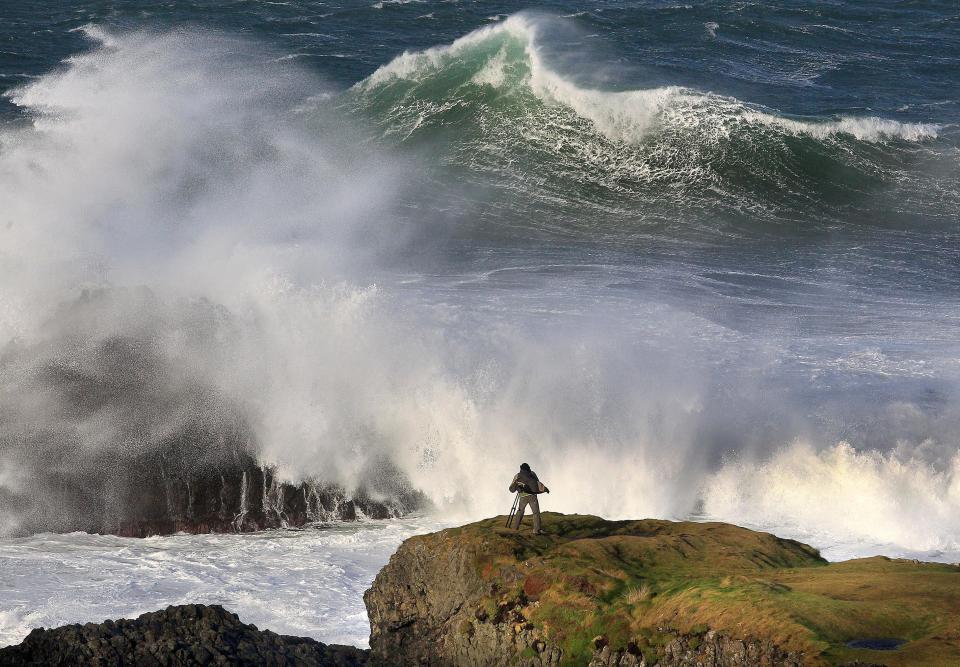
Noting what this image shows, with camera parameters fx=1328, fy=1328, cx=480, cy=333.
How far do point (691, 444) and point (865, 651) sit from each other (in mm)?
13378

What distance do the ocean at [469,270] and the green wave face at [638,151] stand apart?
0.42 feet

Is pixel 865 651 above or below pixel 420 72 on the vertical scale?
below

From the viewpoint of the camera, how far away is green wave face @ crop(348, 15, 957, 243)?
134 feet

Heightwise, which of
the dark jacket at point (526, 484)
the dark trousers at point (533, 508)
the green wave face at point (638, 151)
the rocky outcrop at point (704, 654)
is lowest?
the rocky outcrop at point (704, 654)

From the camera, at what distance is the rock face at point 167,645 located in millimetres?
15398

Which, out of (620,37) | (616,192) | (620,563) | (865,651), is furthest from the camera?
(620,37)

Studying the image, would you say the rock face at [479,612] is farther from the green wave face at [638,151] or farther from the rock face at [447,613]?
the green wave face at [638,151]

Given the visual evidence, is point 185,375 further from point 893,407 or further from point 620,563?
point 893,407

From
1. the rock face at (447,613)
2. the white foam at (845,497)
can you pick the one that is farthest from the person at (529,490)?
the white foam at (845,497)

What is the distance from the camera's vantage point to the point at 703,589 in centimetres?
1538

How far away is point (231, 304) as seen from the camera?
28953 mm

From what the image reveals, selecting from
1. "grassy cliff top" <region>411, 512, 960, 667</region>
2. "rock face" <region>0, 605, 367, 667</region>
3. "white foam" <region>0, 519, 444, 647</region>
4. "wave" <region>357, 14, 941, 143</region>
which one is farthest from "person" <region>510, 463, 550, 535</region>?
"wave" <region>357, 14, 941, 143</region>

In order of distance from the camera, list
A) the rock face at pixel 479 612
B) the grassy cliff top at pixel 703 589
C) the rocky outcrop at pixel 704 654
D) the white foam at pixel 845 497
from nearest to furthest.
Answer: the rocky outcrop at pixel 704 654
the grassy cliff top at pixel 703 589
the rock face at pixel 479 612
the white foam at pixel 845 497

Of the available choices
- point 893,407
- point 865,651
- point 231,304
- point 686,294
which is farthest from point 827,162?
point 865,651
